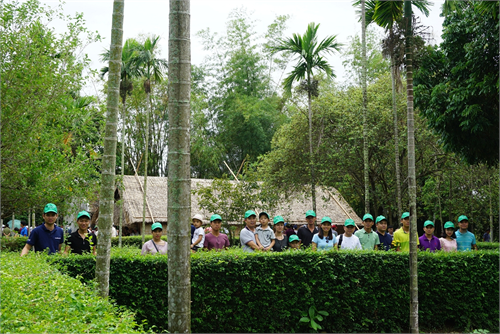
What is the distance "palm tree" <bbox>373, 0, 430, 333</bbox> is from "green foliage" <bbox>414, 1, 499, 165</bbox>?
5.37 feet

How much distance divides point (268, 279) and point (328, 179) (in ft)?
57.0

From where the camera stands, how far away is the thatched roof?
2845 cm

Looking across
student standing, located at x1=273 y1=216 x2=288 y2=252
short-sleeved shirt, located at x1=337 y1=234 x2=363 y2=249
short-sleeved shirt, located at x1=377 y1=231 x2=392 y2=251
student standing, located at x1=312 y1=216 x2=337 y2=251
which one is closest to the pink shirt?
short-sleeved shirt, located at x1=377 y1=231 x2=392 y2=251

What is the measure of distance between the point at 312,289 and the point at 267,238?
59.1 inches

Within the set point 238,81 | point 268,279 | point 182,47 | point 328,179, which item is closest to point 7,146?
point 268,279

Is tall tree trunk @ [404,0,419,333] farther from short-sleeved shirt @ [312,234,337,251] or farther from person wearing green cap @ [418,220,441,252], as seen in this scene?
person wearing green cap @ [418,220,441,252]

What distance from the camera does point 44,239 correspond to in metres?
8.86

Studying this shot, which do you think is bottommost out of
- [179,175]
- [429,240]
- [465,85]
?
[429,240]

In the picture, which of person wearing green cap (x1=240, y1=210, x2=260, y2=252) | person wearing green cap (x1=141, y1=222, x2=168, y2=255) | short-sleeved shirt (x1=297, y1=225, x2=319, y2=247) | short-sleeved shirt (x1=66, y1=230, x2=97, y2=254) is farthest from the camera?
short-sleeved shirt (x1=297, y1=225, x2=319, y2=247)

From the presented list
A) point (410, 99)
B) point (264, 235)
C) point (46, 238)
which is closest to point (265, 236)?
point (264, 235)

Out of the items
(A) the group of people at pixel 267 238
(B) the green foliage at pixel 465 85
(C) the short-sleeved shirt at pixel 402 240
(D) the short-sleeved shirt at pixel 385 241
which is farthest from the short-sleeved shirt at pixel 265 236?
(B) the green foliage at pixel 465 85

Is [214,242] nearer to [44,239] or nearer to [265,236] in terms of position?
[265,236]

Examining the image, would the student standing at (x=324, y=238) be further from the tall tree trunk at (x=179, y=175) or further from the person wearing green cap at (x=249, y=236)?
the tall tree trunk at (x=179, y=175)

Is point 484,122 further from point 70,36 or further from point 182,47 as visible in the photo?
point 70,36
